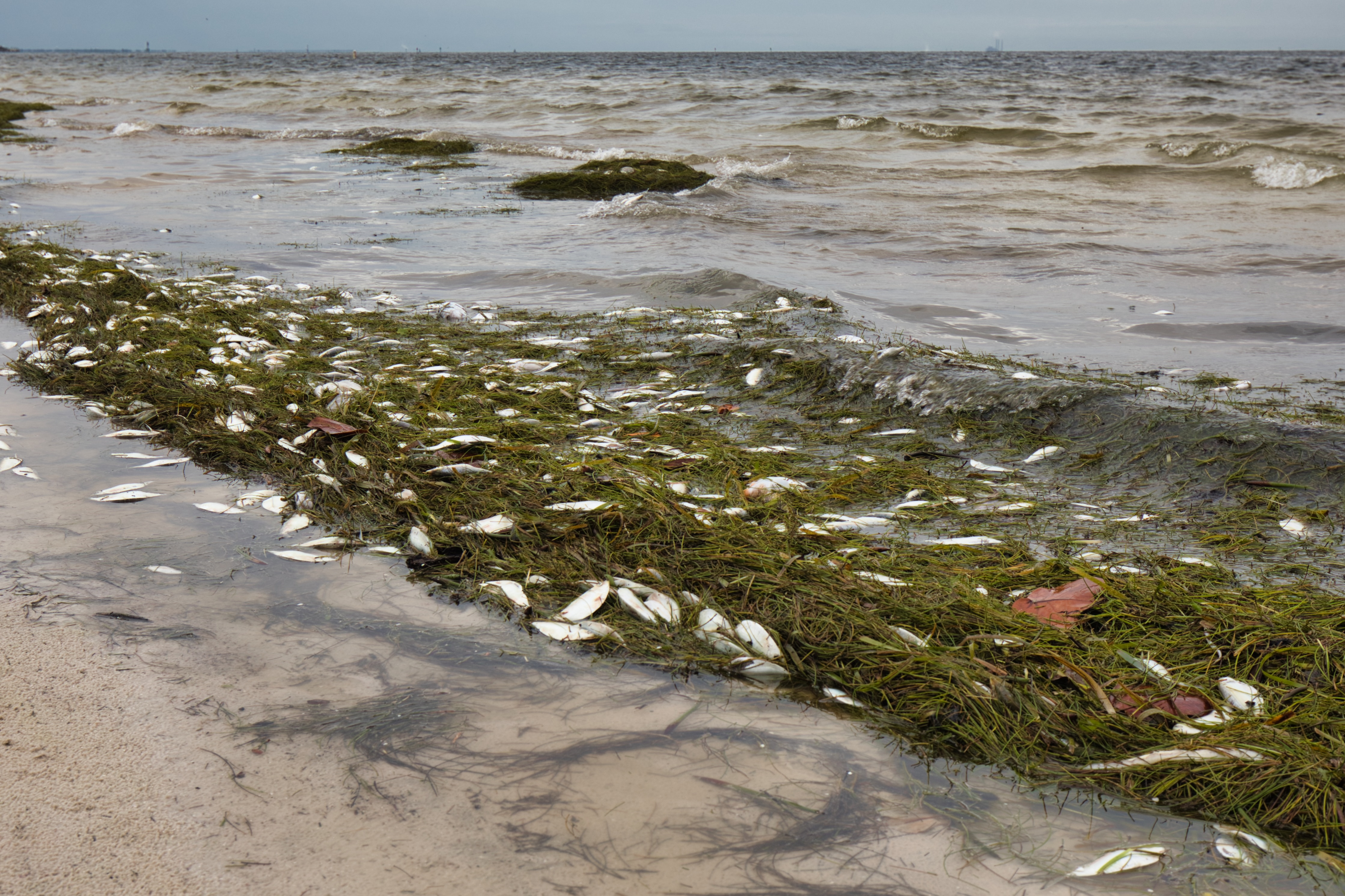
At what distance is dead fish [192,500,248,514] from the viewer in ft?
11.2

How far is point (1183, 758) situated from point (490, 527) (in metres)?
2.21

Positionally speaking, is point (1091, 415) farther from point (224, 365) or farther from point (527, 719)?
point (224, 365)

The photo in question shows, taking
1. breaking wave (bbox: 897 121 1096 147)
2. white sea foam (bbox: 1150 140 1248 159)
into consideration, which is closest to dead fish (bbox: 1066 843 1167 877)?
white sea foam (bbox: 1150 140 1248 159)

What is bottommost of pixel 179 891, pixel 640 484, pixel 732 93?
pixel 179 891

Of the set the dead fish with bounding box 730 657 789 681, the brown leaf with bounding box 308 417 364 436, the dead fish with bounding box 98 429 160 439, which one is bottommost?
the dead fish with bounding box 730 657 789 681

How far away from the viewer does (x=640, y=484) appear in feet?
11.3

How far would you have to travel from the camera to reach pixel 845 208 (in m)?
12.2

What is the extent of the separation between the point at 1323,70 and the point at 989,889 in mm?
50096

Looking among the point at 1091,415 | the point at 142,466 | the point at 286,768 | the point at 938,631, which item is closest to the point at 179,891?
the point at 286,768

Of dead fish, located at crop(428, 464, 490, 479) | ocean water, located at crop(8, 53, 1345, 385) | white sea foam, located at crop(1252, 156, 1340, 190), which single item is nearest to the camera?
dead fish, located at crop(428, 464, 490, 479)

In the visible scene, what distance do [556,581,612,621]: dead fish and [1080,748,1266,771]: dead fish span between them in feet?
4.55

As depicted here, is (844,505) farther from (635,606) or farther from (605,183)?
(605,183)

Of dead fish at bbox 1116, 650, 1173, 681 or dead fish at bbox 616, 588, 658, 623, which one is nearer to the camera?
dead fish at bbox 1116, 650, 1173, 681

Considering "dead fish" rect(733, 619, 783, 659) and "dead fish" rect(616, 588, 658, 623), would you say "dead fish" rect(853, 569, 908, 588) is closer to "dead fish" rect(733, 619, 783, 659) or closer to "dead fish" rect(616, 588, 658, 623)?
"dead fish" rect(733, 619, 783, 659)
